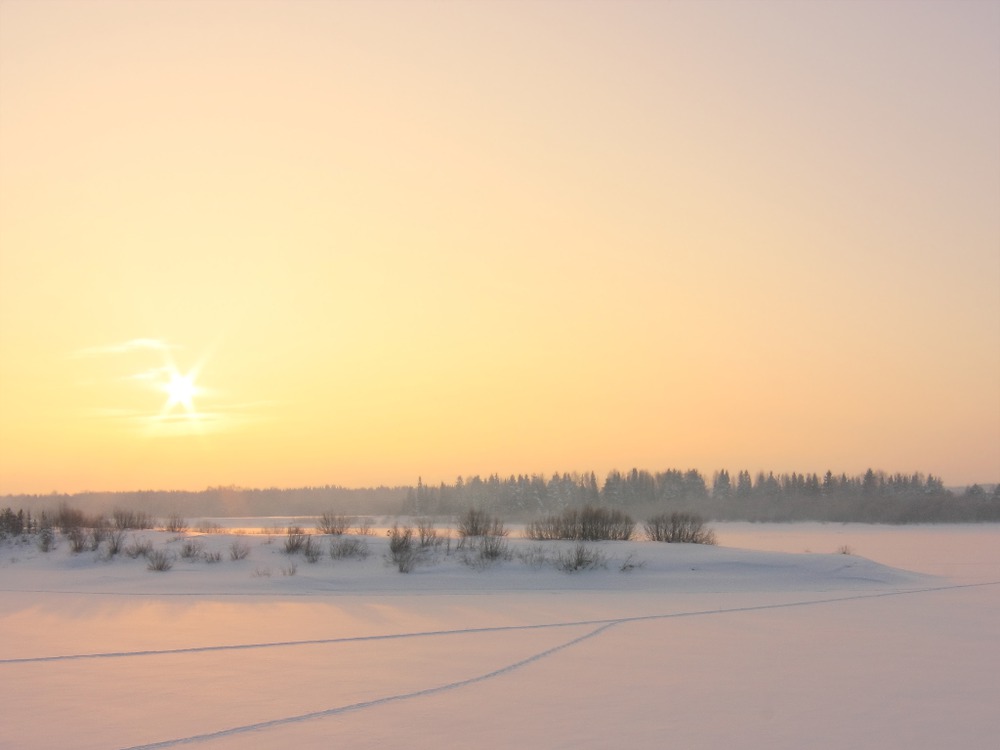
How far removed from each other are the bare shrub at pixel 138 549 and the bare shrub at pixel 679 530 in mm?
16830

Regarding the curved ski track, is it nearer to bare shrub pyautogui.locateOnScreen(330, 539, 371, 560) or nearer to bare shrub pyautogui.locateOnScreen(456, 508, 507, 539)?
bare shrub pyautogui.locateOnScreen(456, 508, 507, 539)

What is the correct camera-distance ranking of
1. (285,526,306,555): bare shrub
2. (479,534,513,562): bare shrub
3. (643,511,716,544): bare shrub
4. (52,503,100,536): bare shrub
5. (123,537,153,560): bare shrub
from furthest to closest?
(52,503,100,536): bare shrub
(643,511,716,544): bare shrub
(285,526,306,555): bare shrub
(123,537,153,560): bare shrub
(479,534,513,562): bare shrub

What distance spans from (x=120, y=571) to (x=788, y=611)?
18.0 meters

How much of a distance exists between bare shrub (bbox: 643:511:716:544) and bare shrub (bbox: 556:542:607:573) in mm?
6381

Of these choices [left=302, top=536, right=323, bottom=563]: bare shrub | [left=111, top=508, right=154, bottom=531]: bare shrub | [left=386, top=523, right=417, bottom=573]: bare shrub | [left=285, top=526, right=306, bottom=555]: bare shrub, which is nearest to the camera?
[left=386, top=523, right=417, bottom=573]: bare shrub

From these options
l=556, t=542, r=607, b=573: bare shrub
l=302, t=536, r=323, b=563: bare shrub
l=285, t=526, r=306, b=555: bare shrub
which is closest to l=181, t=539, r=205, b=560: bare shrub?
l=285, t=526, r=306, b=555: bare shrub

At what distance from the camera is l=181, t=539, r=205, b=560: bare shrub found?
26.7 m

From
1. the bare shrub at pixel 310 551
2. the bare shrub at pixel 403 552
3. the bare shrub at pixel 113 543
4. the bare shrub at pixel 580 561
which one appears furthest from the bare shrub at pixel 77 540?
the bare shrub at pixel 580 561

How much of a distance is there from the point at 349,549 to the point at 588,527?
29.0ft

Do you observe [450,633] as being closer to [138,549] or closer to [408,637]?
[408,637]

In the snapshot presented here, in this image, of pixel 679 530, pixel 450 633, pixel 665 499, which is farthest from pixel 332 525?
pixel 665 499

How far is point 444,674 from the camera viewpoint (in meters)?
10.9

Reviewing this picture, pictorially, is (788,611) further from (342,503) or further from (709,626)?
(342,503)

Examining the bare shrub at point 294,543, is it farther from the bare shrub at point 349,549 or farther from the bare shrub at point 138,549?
A: the bare shrub at point 138,549
